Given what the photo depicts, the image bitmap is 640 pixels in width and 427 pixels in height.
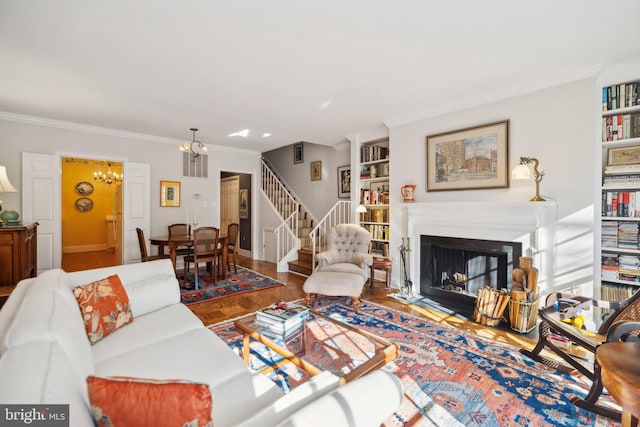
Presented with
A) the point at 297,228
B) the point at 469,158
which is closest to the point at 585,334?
the point at 469,158

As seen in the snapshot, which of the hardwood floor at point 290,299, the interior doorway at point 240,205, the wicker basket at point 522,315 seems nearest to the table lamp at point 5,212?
the hardwood floor at point 290,299

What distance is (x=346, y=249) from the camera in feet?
14.0

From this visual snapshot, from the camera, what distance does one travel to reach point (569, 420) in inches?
66.9

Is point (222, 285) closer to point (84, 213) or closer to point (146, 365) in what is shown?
point (146, 365)

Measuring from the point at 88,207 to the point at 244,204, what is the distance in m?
4.39

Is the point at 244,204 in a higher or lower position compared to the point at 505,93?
lower

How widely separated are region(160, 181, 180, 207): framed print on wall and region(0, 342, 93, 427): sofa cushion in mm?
5158

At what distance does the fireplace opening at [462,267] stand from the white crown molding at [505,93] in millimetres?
1643

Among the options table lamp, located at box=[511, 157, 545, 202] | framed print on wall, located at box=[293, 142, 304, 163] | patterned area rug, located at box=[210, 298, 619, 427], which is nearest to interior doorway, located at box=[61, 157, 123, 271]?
framed print on wall, located at box=[293, 142, 304, 163]

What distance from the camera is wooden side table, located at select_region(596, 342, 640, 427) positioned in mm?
1210

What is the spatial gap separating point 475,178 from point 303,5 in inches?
109

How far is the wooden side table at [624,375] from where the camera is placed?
3.97 ft

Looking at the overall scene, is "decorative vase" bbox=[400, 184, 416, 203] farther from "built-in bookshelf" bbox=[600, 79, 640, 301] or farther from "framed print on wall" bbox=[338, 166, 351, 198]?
"built-in bookshelf" bbox=[600, 79, 640, 301]
